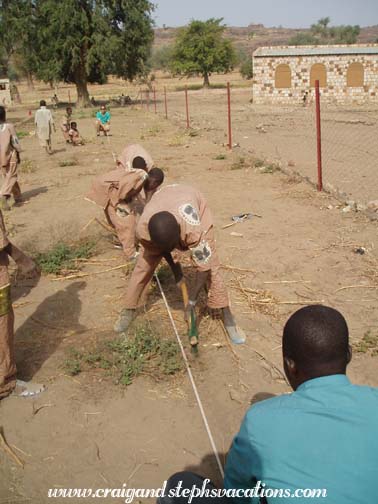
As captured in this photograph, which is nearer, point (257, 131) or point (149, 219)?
point (149, 219)

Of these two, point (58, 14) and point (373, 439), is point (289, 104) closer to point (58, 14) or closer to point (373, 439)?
point (58, 14)

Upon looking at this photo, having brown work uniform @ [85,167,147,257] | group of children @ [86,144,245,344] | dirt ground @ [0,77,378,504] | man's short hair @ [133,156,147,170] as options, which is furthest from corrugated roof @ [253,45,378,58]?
group of children @ [86,144,245,344]

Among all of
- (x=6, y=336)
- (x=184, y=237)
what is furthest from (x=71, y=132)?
(x=6, y=336)

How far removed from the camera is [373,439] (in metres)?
1.48

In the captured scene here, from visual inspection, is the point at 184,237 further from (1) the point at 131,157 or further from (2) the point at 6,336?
(1) the point at 131,157

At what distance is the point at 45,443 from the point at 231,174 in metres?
8.18

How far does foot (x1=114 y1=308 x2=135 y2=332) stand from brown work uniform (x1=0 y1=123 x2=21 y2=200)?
523cm

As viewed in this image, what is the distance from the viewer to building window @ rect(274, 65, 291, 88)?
32031 millimetres

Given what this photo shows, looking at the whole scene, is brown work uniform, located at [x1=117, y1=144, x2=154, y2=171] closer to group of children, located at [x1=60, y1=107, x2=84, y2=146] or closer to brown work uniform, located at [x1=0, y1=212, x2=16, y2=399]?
brown work uniform, located at [x1=0, y1=212, x2=16, y2=399]

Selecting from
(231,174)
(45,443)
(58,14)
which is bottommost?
(45,443)

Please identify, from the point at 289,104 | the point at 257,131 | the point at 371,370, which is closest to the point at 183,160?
the point at 257,131

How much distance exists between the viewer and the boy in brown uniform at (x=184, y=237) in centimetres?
329

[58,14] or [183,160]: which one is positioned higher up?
[58,14]

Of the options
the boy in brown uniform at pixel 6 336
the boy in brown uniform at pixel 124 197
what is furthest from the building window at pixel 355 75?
the boy in brown uniform at pixel 6 336
